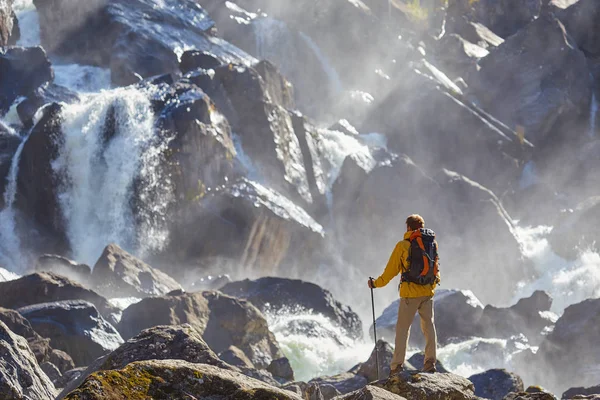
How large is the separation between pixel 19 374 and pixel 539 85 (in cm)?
7168

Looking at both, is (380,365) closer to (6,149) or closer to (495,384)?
(495,384)

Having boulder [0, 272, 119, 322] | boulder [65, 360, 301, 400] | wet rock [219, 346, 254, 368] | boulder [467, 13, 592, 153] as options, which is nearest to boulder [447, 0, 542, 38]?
boulder [467, 13, 592, 153]

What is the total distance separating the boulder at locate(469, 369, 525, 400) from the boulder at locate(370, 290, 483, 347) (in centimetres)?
1851

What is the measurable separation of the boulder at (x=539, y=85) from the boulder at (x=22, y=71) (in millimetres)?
40579

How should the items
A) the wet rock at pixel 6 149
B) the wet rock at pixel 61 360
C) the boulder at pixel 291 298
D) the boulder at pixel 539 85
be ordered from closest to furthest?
the wet rock at pixel 61 360 → the boulder at pixel 291 298 → the wet rock at pixel 6 149 → the boulder at pixel 539 85

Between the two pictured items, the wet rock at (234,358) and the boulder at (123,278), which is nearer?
the wet rock at (234,358)

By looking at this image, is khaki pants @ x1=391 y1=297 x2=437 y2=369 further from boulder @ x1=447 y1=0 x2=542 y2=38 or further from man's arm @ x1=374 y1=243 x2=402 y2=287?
boulder @ x1=447 y1=0 x2=542 y2=38

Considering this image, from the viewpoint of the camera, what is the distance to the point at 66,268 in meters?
38.3

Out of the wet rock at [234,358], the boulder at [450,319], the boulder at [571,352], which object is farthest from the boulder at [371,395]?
the boulder at [450,319]

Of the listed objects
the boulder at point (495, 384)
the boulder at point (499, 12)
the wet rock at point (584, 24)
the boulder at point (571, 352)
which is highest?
the boulder at point (499, 12)

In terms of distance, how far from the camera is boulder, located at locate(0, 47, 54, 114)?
2169 inches

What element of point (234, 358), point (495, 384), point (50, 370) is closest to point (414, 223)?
point (495, 384)

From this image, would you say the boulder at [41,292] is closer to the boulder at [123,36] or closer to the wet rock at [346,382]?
the wet rock at [346,382]

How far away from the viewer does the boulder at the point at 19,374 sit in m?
11.8
